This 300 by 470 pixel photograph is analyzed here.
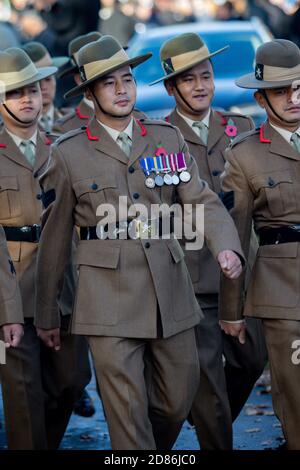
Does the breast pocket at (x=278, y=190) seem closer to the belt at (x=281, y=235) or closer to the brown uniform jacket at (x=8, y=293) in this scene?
the belt at (x=281, y=235)

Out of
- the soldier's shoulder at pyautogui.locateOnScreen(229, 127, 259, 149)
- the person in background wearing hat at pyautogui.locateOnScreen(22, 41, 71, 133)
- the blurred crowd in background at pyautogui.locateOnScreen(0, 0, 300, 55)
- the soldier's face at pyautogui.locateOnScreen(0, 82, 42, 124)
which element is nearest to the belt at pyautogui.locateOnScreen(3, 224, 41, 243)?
the soldier's face at pyautogui.locateOnScreen(0, 82, 42, 124)

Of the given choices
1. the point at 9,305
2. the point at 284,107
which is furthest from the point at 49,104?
the point at 9,305

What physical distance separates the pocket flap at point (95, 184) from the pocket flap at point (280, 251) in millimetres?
835

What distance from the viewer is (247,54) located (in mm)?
16672

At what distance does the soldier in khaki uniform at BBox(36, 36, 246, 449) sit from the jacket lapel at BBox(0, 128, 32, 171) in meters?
1.03

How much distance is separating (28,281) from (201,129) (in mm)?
1365

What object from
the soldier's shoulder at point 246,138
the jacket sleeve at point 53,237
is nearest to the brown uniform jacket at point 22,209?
the jacket sleeve at point 53,237

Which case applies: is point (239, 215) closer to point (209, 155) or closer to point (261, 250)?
point (261, 250)

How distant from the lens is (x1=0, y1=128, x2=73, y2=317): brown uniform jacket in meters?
8.57

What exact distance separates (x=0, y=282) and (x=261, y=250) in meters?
1.32

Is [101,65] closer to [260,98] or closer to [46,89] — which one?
[260,98]

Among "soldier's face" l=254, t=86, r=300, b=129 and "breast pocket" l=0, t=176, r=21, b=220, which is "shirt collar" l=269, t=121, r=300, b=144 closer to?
"soldier's face" l=254, t=86, r=300, b=129

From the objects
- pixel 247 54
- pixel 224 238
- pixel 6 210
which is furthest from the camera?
pixel 247 54
